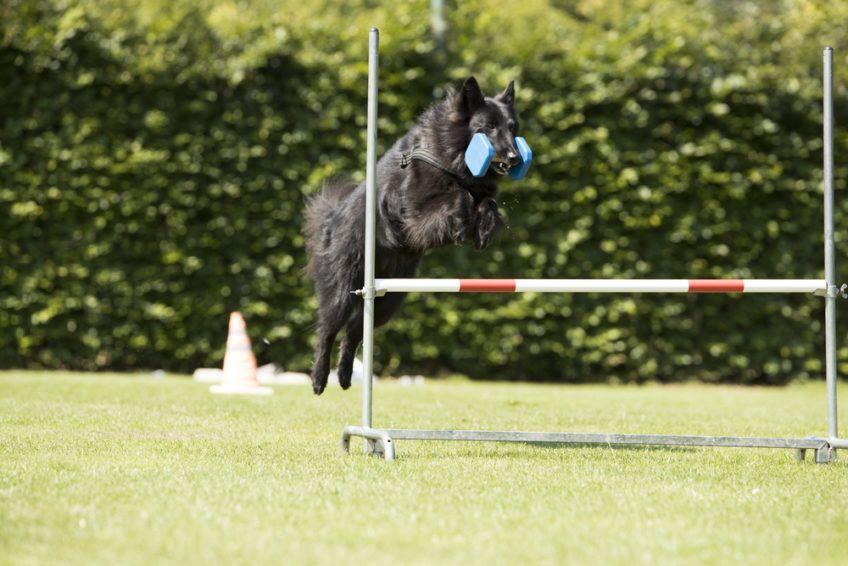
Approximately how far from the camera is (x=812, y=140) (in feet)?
28.3

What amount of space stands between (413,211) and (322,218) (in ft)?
2.47

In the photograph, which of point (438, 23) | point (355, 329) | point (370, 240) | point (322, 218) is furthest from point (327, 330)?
point (438, 23)

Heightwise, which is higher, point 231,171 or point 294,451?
point 231,171

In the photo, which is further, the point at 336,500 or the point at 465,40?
the point at 465,40

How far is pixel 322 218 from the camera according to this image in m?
5.10

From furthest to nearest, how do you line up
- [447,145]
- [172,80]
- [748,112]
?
1. [748,112]
2. [172,80]
3. [447,145]

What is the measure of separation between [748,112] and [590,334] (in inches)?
90.1

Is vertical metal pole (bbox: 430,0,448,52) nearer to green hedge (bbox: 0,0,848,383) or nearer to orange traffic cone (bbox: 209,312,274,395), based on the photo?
green hedge (bbox: 0,0,848,383)

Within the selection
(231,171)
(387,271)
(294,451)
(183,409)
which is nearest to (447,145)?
(387,271)

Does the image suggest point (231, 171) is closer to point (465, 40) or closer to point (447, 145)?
point (465, 40)

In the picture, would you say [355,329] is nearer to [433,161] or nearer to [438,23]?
[433,161]

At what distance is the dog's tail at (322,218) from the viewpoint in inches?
199

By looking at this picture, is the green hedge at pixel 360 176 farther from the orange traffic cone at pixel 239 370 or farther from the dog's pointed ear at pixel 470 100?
the dog's pointed ear at pixel 470 100

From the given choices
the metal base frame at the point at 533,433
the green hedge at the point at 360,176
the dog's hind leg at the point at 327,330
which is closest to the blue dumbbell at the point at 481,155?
the metal base frame at the point at 533,433
